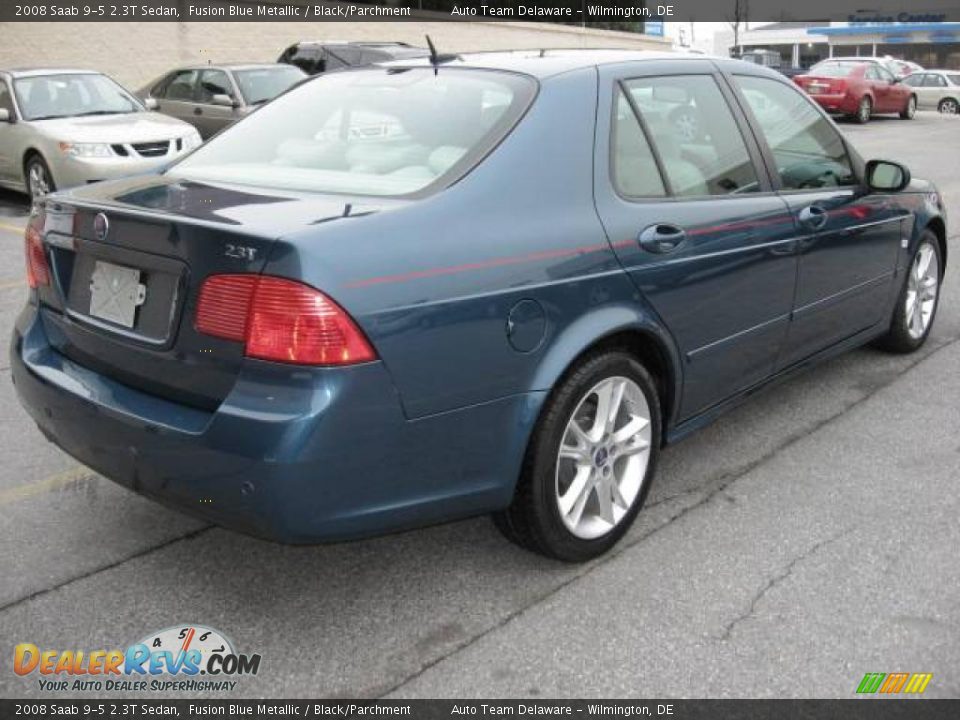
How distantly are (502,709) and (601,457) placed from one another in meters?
0.97

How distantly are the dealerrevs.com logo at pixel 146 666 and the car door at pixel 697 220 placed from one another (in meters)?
1.68

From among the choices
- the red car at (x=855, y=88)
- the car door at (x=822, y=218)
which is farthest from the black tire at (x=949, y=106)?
the car door at (x=822, y=218)

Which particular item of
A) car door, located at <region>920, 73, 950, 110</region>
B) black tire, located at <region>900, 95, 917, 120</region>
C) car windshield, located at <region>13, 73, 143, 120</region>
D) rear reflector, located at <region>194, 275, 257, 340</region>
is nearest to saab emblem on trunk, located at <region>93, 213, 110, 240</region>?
rear reflector, located at <region>194, 275, 257, 340</region>

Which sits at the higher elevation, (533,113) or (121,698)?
(533,113)

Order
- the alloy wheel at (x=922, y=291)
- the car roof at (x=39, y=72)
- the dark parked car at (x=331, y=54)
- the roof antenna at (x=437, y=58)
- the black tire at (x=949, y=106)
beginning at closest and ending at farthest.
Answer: the roof antenna at (x=437, y=58)
the alloy wheel at (x=922, y=291)
the car roof at (x=39, y=72)
the dark parked car at (x=331, y=54)
the black tire at (x=949, y=106)

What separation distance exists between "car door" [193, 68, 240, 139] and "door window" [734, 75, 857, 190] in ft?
34.8

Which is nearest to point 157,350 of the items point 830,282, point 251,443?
point 251,443

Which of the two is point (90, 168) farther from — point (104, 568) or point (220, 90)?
point (104, 568)

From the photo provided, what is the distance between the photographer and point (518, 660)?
2.78 meters

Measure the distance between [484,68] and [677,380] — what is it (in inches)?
50.3

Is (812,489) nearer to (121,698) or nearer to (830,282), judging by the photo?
(830,282)

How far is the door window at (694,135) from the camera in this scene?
3.57 m

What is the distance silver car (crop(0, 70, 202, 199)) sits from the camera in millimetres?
10172

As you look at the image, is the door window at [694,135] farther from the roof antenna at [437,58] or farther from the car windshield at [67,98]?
the car windshield at [67,98]
